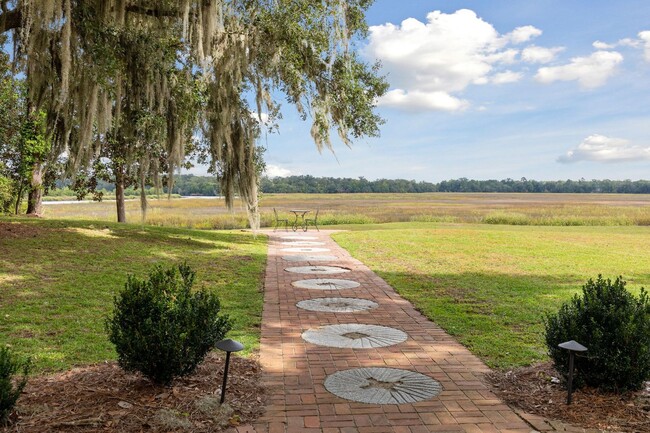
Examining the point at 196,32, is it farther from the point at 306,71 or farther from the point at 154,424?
the point at 154,424

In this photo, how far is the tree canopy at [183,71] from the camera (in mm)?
8266

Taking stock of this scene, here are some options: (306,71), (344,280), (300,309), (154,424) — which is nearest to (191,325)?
(154,424)

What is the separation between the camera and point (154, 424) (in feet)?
9.78

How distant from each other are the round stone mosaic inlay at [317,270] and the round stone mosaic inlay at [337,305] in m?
2.57

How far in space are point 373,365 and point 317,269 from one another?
5832 mm

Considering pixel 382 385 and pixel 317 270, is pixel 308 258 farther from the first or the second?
pixel 382 385

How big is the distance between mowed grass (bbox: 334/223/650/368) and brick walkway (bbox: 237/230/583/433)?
1.45 ft

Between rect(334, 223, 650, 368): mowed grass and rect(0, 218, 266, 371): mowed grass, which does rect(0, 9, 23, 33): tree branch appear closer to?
rect(0, 218, 266, 371): mowed grass

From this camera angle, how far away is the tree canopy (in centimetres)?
827

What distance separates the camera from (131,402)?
3.31 meters

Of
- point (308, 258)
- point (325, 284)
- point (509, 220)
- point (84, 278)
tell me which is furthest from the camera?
point (509, 220)

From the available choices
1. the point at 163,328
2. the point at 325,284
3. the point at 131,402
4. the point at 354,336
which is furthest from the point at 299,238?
the point at 131,402

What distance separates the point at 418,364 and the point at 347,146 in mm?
6926

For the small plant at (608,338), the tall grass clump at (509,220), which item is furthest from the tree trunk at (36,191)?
the tall grass clump at (509,220)
